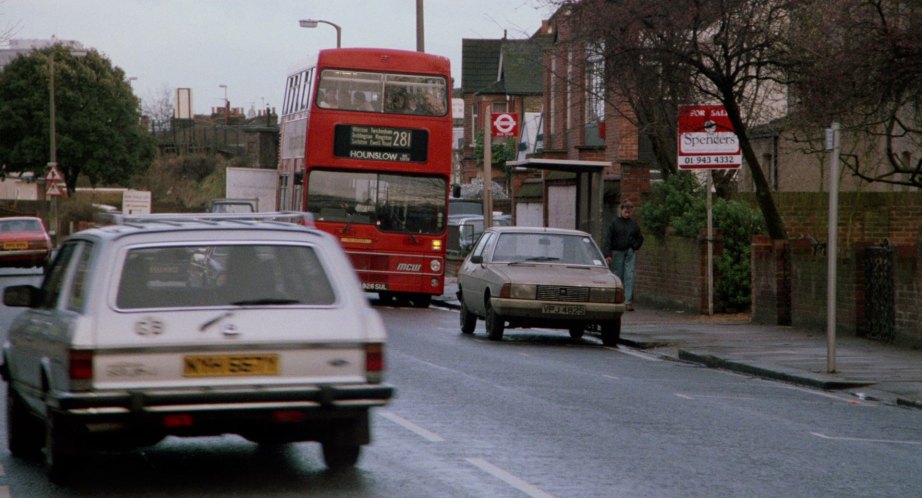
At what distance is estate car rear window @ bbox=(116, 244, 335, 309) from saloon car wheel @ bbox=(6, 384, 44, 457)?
5.79 ft

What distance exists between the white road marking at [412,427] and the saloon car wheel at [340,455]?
56.0 inches

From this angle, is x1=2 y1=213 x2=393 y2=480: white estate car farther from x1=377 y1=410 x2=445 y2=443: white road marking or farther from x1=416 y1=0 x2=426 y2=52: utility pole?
x1=416 y1=0 x2=426 y2=52: utility pole

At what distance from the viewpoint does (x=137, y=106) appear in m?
81.8

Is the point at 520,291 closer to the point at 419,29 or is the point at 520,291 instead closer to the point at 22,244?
the point at 419,29

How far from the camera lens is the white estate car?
7.87 metres

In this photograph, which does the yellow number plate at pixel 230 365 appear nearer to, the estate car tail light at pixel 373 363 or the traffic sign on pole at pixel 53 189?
the estate car tail light at pixel 373 363

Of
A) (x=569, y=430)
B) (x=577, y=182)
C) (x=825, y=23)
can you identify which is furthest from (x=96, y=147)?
(x=569, y=430)

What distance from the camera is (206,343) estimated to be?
316 inches

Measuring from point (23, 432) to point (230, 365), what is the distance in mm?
2258

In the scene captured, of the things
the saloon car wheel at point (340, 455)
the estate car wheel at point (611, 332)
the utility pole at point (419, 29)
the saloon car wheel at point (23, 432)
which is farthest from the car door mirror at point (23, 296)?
the utility pole at point (419, 29)

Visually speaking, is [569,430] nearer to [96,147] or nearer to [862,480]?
[862,480]

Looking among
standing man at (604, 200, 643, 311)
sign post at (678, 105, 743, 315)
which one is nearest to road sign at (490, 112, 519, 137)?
standing man at (604, 200, 643, 311)

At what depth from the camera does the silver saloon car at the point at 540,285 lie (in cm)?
1986

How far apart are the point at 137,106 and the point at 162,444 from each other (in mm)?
Answer: 73948
